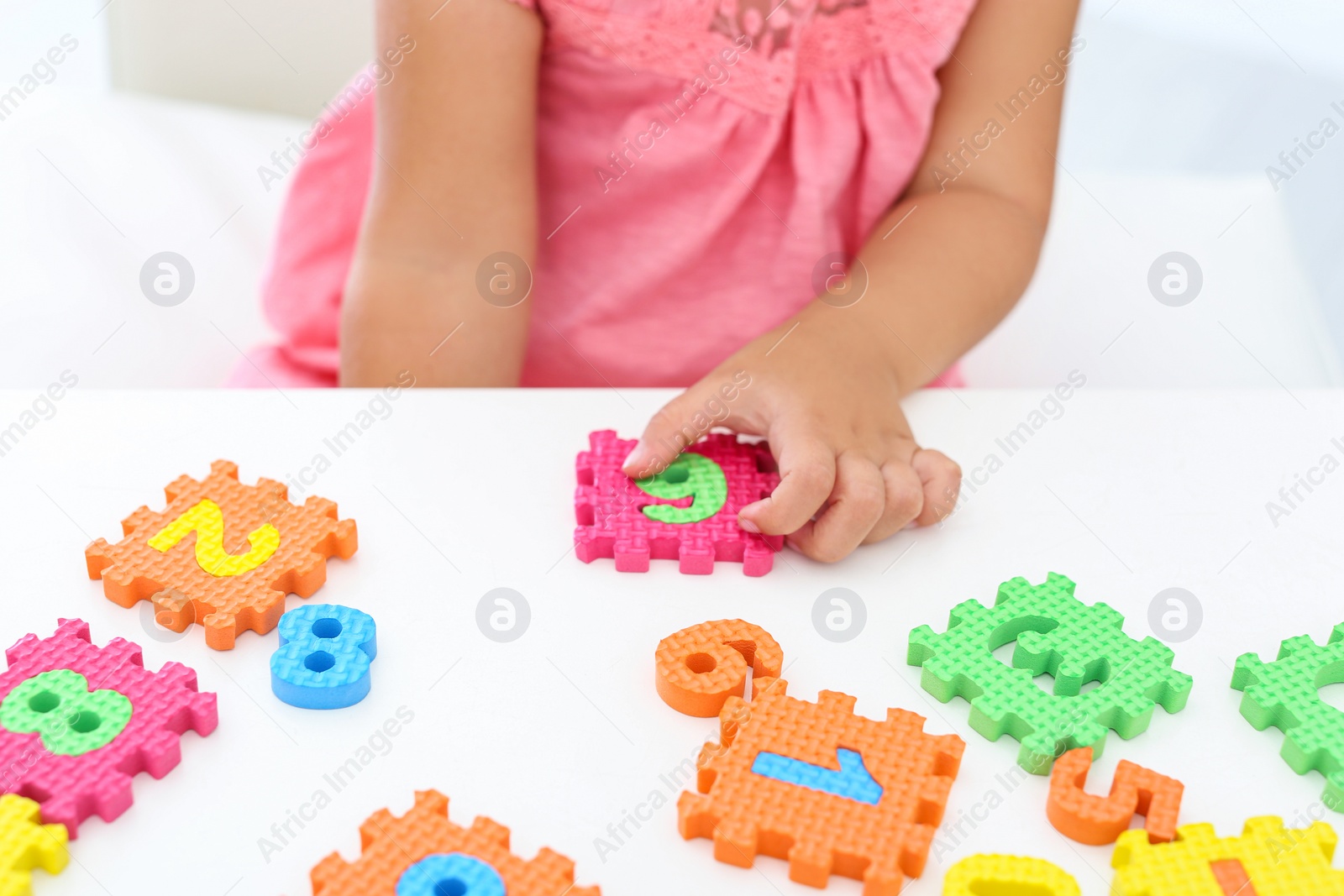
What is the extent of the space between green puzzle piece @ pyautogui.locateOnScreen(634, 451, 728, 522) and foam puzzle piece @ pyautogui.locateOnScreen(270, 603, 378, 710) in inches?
7.9

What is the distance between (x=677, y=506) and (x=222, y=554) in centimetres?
28

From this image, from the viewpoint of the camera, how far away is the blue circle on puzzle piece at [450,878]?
0.53m

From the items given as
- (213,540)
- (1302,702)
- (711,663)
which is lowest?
(213,540)

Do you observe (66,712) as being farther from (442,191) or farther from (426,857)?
(442,191)

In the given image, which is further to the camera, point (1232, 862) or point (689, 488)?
point (689, 488)

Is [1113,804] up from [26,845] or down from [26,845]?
up

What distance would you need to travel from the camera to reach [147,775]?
1.91ft

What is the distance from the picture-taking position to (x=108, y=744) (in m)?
0.58

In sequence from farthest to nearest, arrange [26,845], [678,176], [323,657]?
[678,176] → [323,657] → [26,845]

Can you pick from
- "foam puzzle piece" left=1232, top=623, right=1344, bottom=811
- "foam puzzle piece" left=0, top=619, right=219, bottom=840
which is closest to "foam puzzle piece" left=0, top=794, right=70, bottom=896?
"foam puzzle piece" left=0, top=619, right=219, bottom=840

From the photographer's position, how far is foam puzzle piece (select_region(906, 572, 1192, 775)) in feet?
2.07

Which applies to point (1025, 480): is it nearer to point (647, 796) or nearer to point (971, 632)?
point (971, 632)

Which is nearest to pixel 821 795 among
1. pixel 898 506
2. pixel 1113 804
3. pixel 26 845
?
pixel 1113 804

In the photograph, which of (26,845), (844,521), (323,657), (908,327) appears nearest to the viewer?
(26,845)
